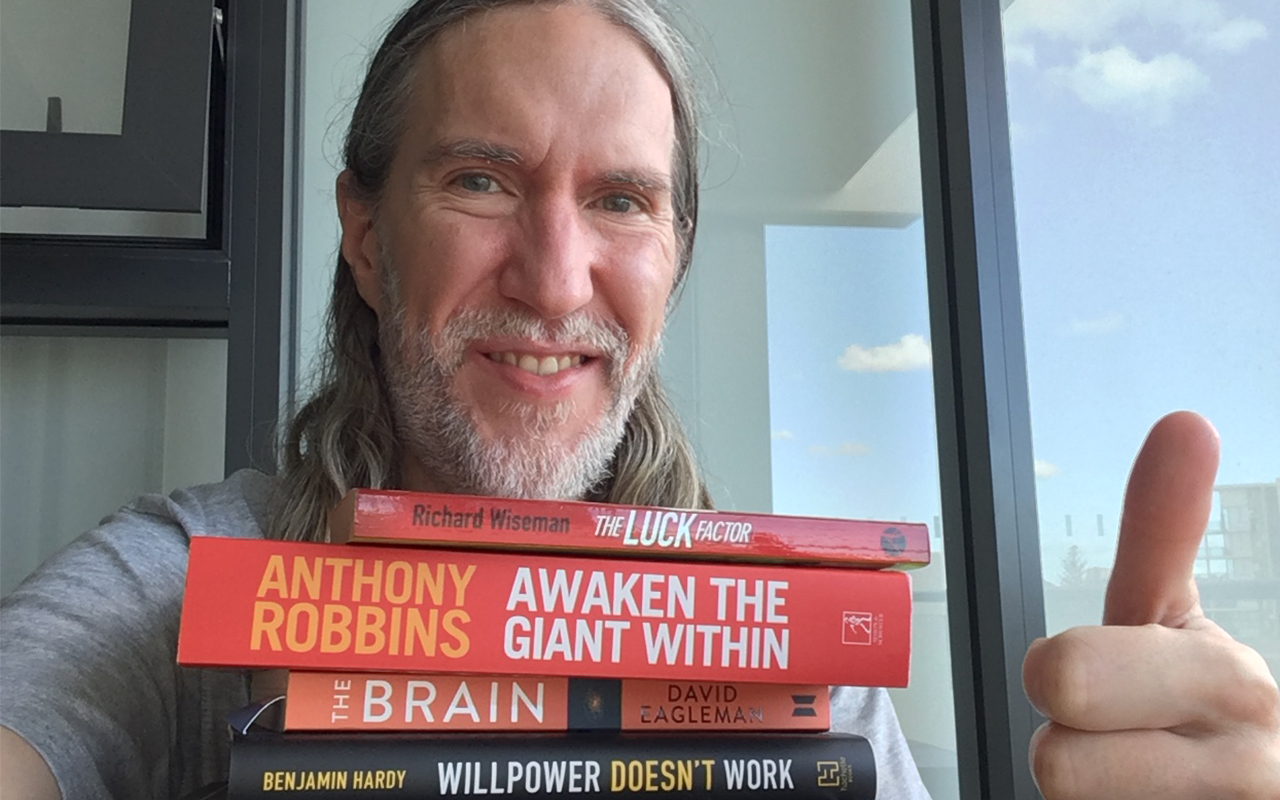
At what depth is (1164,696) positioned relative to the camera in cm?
46

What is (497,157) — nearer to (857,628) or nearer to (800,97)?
(857,628)

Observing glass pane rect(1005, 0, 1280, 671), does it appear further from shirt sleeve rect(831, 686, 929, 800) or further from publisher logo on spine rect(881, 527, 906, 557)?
publisher logo on spine rect(881, 527, 906, 557)

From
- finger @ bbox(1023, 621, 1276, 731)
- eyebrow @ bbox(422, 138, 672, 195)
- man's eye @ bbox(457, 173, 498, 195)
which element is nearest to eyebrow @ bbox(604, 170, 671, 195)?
eyebrow @ bbox(422, 138, 672, 195)

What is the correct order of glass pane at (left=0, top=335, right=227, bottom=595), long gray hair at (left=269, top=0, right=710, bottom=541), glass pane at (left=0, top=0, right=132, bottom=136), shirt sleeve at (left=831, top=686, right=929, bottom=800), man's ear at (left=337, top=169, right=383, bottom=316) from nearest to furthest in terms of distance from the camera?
shirt sleeve at (left=831, top=686, right=929, bottom=800)
long gray hair at (left=269, top=0, right=710, bottom=541)
man's ear at (left=337, top=169, right=383, bottom=316)
glass pane at (left=0, top=0, right=132, bottom=136)
glass pane at (left=0, top=335, right=227, bottom=595)

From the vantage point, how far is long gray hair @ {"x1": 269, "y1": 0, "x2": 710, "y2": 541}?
3.14 feet

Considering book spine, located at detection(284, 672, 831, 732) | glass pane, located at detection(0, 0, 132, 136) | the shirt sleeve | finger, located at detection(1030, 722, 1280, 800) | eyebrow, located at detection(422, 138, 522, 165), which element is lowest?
the shirt sleeve

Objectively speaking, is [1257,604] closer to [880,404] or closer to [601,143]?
[880,404]

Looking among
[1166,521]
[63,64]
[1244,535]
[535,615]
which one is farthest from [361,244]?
[1244,535]

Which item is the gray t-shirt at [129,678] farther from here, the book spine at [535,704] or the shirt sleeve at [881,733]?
the book spine at [535,704]

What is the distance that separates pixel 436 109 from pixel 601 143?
190mm

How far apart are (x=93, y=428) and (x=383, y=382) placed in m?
0.61

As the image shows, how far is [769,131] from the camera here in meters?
1.83

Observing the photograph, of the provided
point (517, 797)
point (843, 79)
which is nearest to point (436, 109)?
point (517, 797)

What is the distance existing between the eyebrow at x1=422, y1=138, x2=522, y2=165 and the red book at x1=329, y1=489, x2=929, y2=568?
48 centimetres
